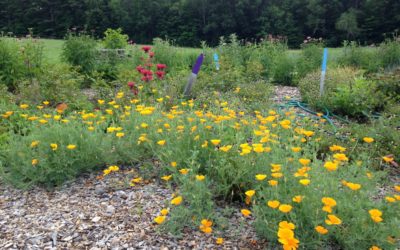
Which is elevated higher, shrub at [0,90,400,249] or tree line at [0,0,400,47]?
tree line at [0,0,400,47]

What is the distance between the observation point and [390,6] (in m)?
30.8

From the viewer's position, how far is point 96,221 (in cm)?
297

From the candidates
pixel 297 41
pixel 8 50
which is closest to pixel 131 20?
pixel 297 41

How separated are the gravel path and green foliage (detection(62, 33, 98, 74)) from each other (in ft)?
18.8

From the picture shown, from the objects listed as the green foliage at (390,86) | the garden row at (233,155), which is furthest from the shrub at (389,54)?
the green foliage at (390,86)

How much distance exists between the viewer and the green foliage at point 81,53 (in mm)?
8914

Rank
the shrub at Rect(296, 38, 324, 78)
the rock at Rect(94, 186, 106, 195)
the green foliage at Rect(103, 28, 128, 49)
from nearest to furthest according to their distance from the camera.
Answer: the rock at Rect(94, 186, 106, 195), the shrub at Rect(296, 38, 324, 78), the green foliage at Rect(103, 28, 128, 49)

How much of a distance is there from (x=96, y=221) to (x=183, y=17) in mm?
34501

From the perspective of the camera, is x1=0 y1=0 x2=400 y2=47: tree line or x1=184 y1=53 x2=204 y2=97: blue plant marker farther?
x1=0 y1=0 x2=400 y2=47: tree line

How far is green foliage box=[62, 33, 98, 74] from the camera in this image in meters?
8.91

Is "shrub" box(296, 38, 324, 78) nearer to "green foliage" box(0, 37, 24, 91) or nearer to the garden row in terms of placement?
the garden row

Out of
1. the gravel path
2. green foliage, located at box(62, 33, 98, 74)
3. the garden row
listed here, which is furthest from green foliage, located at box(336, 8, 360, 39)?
the gravel path

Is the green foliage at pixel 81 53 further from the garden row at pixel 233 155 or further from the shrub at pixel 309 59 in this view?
the shrub at pixel 309 59

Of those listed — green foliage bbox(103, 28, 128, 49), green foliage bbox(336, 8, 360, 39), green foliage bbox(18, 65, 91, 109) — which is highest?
green foliage bbox(336, 8, 360, 39)
